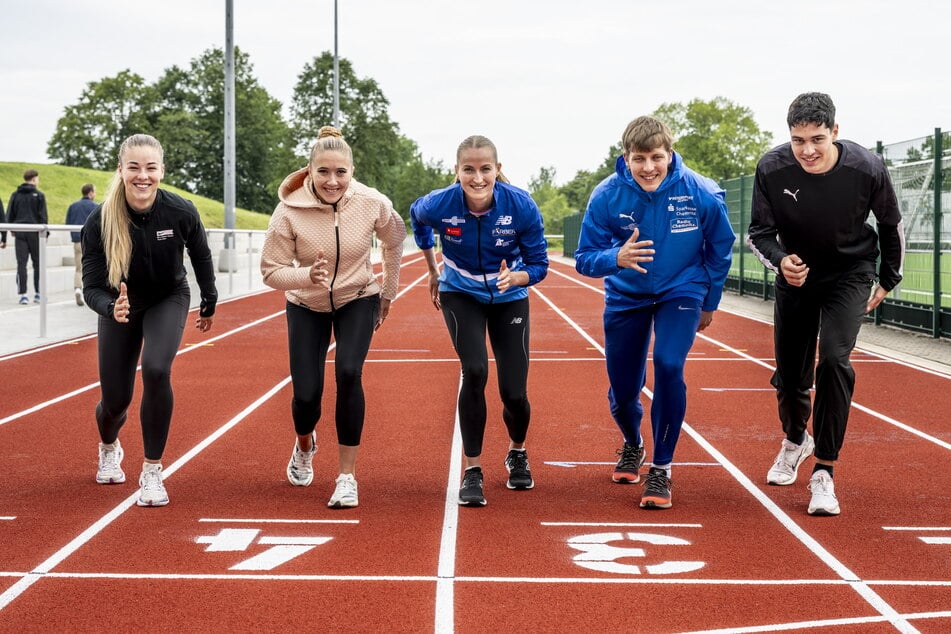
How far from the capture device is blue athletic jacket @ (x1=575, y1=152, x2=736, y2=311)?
5.82 m

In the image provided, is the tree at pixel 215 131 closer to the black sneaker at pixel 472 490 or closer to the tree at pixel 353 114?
the tree at pixel 353 114

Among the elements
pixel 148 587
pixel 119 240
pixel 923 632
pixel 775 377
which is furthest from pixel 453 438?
pixel 923 632

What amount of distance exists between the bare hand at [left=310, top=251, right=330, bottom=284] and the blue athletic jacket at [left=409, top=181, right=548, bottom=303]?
560mm

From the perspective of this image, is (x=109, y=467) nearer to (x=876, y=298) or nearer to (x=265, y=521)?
(x=265, y=521)

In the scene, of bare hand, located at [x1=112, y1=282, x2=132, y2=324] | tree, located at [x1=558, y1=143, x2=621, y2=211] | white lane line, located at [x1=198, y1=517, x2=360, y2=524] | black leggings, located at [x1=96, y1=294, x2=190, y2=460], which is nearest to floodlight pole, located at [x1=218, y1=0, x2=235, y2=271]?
black leggings, located at [x1=96, y1=294, x2=190, y2=460]

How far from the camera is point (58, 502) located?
582cm

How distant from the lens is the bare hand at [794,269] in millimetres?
5656

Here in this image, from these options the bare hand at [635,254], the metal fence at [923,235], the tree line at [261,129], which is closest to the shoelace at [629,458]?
the bare hand at [635,254]

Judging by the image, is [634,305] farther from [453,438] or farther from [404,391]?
[404,391]

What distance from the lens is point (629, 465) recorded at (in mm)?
6402

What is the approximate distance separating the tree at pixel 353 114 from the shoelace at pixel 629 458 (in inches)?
3033

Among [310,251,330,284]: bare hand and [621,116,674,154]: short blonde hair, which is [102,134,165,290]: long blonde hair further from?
[621,116,674,154]: short blonde hair

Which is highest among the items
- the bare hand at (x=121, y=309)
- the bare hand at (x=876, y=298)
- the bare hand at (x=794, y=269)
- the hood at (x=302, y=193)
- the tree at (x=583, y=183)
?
the tree at (x=583, y=183)

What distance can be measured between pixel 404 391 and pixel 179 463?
10.8 ft
